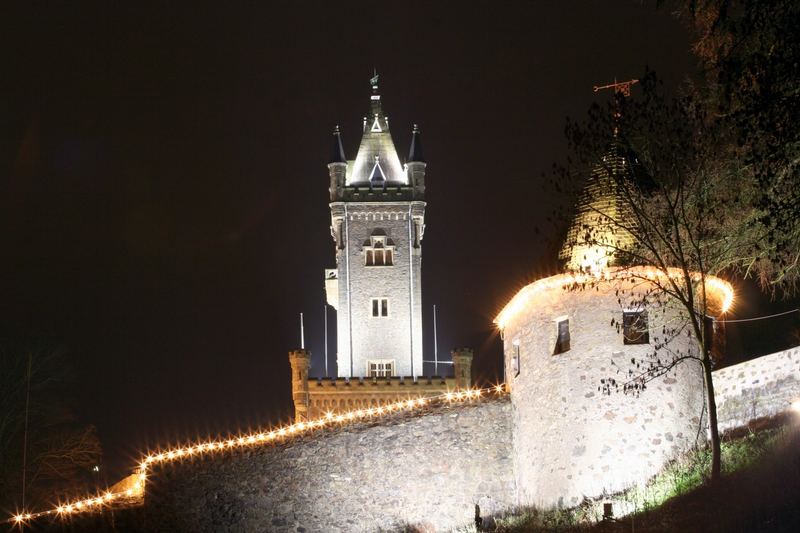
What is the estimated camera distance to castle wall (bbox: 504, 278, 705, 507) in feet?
104

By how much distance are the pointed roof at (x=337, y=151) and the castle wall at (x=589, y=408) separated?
40.7 metres

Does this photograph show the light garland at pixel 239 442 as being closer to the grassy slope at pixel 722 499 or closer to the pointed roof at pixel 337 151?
the grassy slope at pixel 722 499

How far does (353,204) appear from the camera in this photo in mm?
71688

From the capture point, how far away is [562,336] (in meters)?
33.7

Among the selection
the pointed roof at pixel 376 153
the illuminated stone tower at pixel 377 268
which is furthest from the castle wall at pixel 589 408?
the pointed roof at pixel 376 153

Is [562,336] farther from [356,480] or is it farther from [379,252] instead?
[379,252]

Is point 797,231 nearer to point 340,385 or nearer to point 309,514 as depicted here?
point 309,514

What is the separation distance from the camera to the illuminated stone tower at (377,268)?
6950 cm

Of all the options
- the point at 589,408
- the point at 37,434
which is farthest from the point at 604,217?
the point at 37,434

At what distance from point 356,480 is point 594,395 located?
6.24 m

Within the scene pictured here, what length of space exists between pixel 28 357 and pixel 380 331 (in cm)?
2262

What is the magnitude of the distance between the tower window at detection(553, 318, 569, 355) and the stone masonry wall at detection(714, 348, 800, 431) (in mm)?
3534

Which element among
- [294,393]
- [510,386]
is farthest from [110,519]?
[294,393]

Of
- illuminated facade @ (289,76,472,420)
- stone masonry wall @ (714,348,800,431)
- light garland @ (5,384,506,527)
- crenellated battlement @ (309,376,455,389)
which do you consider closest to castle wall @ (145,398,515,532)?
light garland @ (5,384,506,527)
